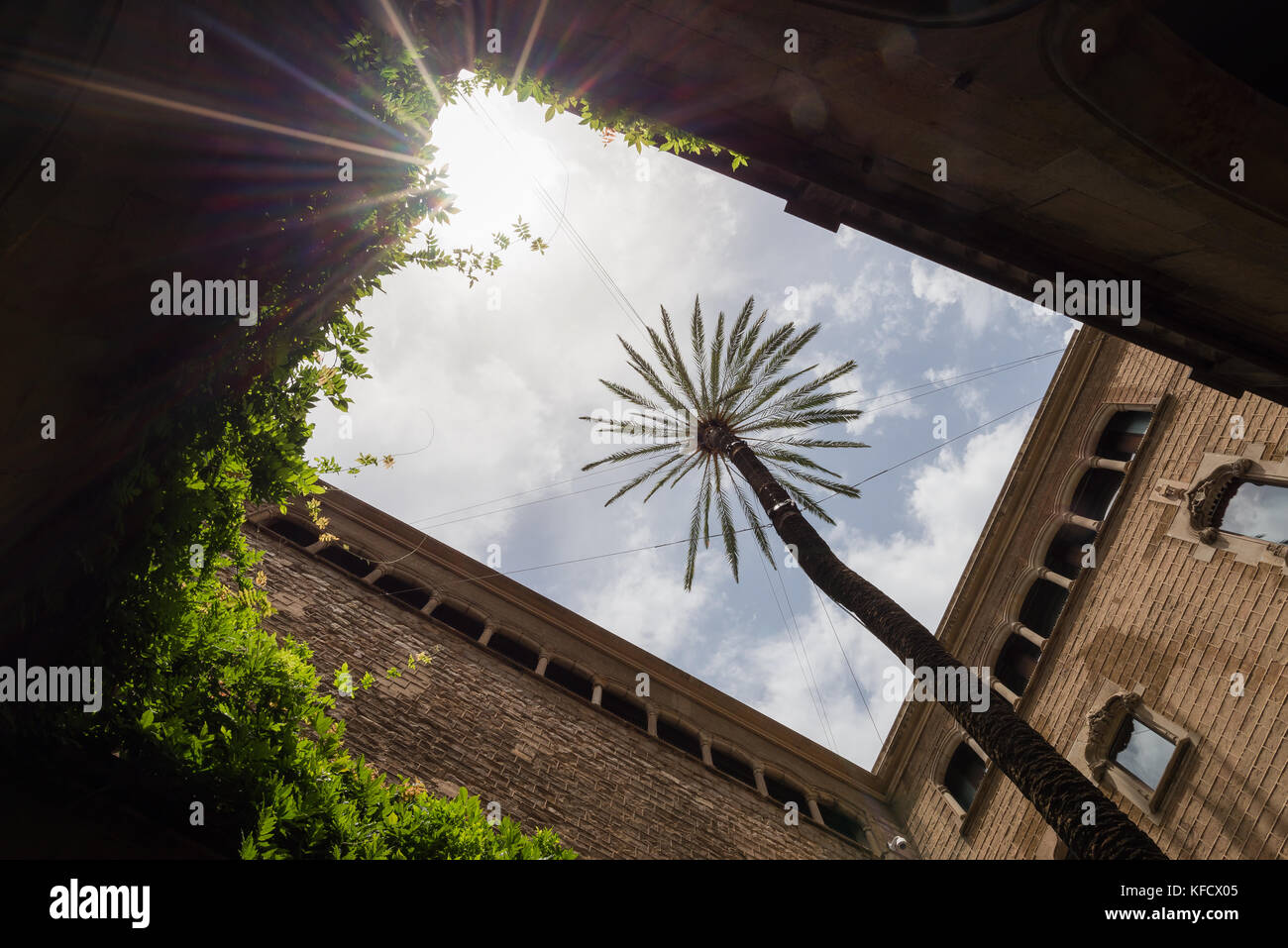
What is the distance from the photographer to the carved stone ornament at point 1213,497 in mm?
12773

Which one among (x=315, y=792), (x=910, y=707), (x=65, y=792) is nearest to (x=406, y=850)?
(x=315, y=792)

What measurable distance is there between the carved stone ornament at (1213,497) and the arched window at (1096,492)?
2.39m

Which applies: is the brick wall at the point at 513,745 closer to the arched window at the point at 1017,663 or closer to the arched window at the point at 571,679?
the arched window at the point at 571,679

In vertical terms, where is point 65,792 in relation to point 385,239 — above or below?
below

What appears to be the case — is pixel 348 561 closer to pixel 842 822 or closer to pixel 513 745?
pixel 513 745

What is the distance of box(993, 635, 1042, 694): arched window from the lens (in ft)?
54.6

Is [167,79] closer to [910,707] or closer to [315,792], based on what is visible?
[315,792]

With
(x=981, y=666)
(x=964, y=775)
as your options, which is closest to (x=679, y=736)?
(x=964, y=775)

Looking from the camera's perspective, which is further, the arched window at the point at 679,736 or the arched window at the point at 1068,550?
the arched window at the point at 679,736

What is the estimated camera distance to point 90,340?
380 cm

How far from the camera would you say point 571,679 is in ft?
54.5

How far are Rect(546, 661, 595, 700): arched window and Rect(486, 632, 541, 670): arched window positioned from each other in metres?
0.47

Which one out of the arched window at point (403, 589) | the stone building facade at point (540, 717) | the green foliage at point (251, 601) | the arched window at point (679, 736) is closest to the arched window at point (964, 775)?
the stone building facade at point (540, 717)
